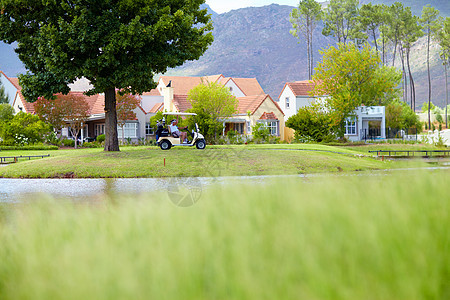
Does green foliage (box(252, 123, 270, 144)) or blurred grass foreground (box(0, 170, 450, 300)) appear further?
green foliage (box(252, 123, 270, 144))

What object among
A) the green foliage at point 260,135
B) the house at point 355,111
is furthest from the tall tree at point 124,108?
the house at point 355,111

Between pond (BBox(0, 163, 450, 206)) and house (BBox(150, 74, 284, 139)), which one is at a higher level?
house (BBox(150, 74, 284, 139))

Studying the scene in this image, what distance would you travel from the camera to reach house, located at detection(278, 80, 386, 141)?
54.0 meters

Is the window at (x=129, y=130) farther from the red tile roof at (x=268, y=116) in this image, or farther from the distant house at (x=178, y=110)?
the red tile roof at (x=268, y=116)

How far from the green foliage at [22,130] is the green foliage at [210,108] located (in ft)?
45.1

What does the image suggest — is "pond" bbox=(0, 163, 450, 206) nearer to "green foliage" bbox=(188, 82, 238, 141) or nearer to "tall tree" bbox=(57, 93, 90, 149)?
"green foliage" bbox=(188, 82, 238, 141)

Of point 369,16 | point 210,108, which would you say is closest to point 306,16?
point 369,16

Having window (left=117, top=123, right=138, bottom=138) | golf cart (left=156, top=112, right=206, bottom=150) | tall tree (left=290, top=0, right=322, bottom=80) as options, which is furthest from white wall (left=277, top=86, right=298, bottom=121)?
tall tree (left=290, top=0, right=322, bottom=80)

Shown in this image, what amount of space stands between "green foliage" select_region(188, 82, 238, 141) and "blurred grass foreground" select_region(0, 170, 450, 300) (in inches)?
1296

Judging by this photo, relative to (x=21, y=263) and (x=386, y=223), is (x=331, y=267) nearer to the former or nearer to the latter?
(x=386, y=223)

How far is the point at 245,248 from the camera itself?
11.7ft

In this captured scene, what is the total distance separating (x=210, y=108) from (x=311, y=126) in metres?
9.95

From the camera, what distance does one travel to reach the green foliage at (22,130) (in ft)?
130

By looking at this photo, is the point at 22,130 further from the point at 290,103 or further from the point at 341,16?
the point at 341,16
